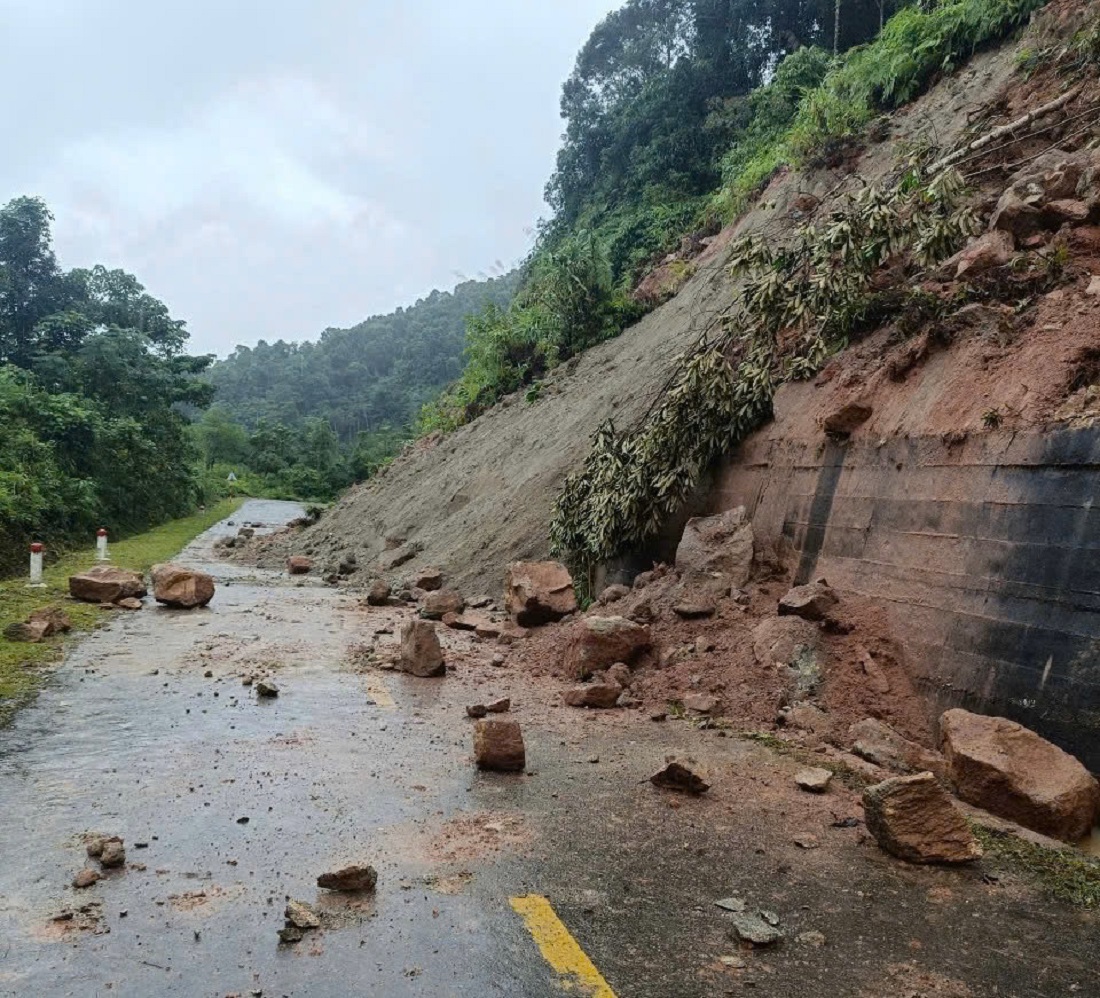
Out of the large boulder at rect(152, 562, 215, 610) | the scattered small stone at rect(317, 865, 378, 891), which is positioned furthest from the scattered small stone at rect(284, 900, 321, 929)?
the large boulder at rect(152, 562, 215, 610)

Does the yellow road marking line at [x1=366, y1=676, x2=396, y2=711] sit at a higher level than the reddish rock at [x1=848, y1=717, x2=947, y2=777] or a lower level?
lower

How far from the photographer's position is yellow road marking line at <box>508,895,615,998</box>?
9.25ft

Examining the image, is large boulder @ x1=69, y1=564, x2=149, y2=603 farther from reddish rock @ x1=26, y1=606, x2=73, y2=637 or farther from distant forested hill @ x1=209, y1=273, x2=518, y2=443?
distant forested hill @ x1=209, y1=273, x2=518, y2=443

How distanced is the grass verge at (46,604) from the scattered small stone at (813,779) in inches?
207

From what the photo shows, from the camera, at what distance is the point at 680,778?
4730mm

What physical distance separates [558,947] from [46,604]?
31.8 ft

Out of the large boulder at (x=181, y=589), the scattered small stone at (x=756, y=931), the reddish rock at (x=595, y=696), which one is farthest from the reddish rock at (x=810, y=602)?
the large boulder at (x=181, y=589)

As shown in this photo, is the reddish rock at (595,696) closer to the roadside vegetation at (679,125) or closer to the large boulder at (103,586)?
the large boulder at (103,586)

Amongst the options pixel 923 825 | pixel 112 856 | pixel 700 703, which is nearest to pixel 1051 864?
pixel 923 825

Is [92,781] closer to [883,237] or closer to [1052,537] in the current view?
[1052,537]

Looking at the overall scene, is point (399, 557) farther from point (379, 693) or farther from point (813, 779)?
point (813, 779)

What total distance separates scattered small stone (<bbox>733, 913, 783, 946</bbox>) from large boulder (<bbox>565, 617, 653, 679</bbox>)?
4.14m

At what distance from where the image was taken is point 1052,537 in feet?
16.2

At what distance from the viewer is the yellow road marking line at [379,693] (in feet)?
22.1
